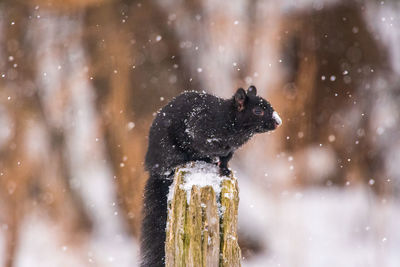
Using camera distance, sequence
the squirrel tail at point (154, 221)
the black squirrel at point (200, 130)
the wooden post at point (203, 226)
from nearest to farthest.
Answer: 1. the wooden post at point (203, 226)
2. the squirrel tail at point (154, 221)
3. the black squirrel at point (200, 130)

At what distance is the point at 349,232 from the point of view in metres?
9.18

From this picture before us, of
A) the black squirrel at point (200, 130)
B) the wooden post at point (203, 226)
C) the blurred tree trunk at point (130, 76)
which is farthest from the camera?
the blurred tree trunk at point (130, 76)

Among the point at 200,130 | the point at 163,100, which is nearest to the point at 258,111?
the point at 200,130

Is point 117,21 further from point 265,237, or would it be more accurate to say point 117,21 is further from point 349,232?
point 349,232

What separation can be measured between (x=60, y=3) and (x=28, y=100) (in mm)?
1726

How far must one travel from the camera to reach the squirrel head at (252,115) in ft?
12.3

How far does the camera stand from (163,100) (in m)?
8.61

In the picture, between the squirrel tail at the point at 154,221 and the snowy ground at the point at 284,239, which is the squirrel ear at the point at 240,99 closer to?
the squirrel tail at the point at 154,221

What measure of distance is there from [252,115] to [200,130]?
1.30 feet

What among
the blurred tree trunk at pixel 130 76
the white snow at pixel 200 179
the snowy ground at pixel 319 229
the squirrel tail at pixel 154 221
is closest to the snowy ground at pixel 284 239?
the snowy ground at pixel 319 229

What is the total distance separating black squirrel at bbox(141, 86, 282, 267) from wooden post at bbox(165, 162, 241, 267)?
3.16ft

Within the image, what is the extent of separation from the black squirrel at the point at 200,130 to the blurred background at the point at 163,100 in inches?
183

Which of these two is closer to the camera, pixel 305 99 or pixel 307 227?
pixel 305 99

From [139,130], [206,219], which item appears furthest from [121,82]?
[206,219]
